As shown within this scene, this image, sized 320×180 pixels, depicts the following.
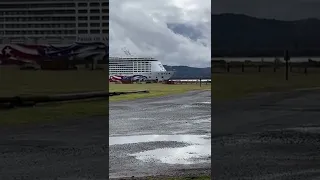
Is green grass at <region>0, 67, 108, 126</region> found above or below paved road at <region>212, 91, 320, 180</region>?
above

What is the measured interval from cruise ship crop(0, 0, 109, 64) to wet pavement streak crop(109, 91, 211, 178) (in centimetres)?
145

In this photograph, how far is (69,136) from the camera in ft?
13.5

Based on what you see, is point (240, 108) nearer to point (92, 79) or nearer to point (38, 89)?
point (92, 79)

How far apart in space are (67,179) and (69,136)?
39 centimetres

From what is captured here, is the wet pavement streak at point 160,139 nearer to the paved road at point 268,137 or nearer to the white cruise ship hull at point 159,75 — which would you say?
the white cruise ship hull at point 159,75

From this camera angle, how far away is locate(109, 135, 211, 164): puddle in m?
5.34

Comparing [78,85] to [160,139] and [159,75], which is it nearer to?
[160,139]

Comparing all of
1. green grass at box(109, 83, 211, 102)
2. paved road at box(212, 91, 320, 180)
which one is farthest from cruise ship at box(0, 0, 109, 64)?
green grass at box(109, 83, 211, 102)

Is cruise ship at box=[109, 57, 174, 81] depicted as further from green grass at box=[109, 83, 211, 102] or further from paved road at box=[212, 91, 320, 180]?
paved road at box=[212, 91, 320, 180]

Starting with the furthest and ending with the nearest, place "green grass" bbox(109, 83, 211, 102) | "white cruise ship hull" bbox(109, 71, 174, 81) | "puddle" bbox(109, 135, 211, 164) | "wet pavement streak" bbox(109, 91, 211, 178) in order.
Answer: "green grass" bbox(109, 83, 211, 102), "white cruise ship hull" bbox(109, 71, 174, 81), "puddle" bbox(109, 135, 211, 164), "wet pavement streak" bbox(109, 91, 211, 178)

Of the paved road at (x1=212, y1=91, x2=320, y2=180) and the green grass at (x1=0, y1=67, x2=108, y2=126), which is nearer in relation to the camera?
the green grass at (x1=0, y1=67, x2=108, y2=126)

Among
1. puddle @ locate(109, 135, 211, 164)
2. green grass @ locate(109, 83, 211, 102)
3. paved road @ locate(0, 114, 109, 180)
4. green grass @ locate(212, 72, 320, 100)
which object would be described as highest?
green grass @ locate(212, 72, 320, 100)

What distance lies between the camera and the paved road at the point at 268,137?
4148mm

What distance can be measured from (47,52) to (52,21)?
0.29 metres
